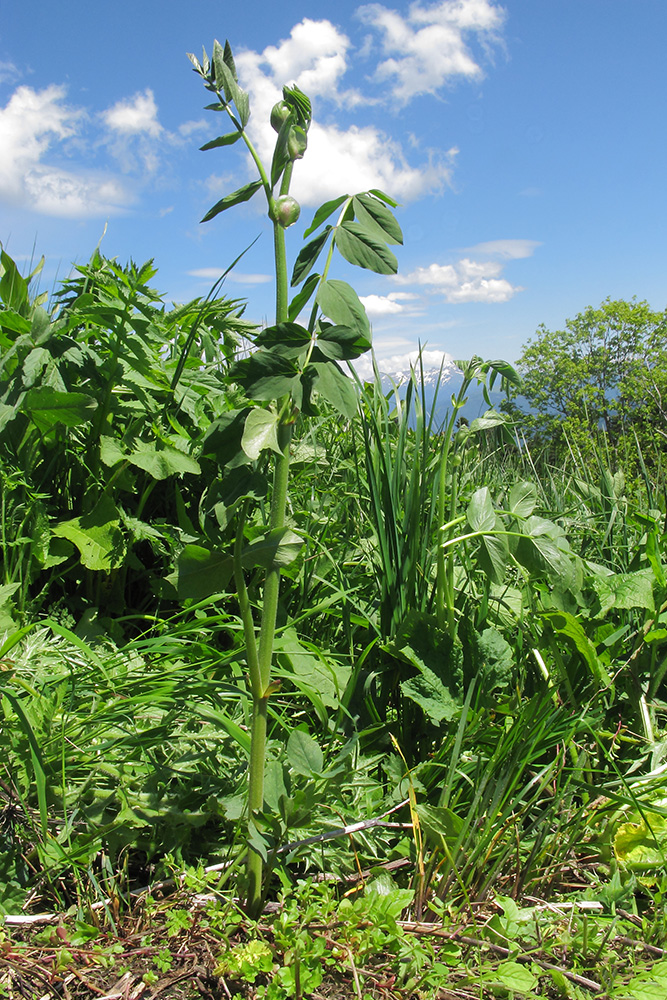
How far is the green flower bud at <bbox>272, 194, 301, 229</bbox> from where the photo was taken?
3.01ft

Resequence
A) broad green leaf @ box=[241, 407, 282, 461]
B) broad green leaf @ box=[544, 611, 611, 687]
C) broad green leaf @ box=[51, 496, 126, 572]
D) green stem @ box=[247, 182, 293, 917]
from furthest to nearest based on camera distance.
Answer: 1. broad green leaf @ box=[51, 496, 126, 572]
2. broad green leaf @ box=[544, 611, 611, 687]
3. green stem @ box=[247, 182, 293, 917]
4. broad green leaf @ box=[241, 407, 282, 461]

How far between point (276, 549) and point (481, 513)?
592mm

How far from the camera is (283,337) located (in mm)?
920

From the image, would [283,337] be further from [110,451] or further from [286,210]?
[110,451]

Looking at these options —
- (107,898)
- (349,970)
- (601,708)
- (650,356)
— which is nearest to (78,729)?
(107,898)

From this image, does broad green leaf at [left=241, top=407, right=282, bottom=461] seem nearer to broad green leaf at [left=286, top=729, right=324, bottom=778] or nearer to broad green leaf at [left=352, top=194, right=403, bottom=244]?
broad green leaf at [left=352, top=194, right=403, bottom=244]

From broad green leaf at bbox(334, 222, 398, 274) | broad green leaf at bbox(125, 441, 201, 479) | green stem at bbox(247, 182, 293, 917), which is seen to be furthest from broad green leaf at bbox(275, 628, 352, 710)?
broad green leaf at bbox(334, 222, 398, 274)

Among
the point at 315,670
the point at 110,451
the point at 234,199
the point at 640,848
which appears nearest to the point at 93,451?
the point at 110,451

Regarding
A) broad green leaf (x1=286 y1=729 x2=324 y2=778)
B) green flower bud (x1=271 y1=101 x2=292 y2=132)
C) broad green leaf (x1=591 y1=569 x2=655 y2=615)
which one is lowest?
broad green leaf (x1=286 y1=729 x2=324 y2=778)

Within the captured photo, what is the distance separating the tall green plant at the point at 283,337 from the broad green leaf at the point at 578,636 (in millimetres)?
715

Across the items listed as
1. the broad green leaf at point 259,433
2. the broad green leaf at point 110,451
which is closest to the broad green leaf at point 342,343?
the broad green leaf at point 259,433

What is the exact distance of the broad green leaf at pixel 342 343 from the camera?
91cm

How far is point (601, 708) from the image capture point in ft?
5.10

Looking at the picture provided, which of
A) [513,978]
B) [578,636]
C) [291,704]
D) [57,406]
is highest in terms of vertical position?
[57,406]
